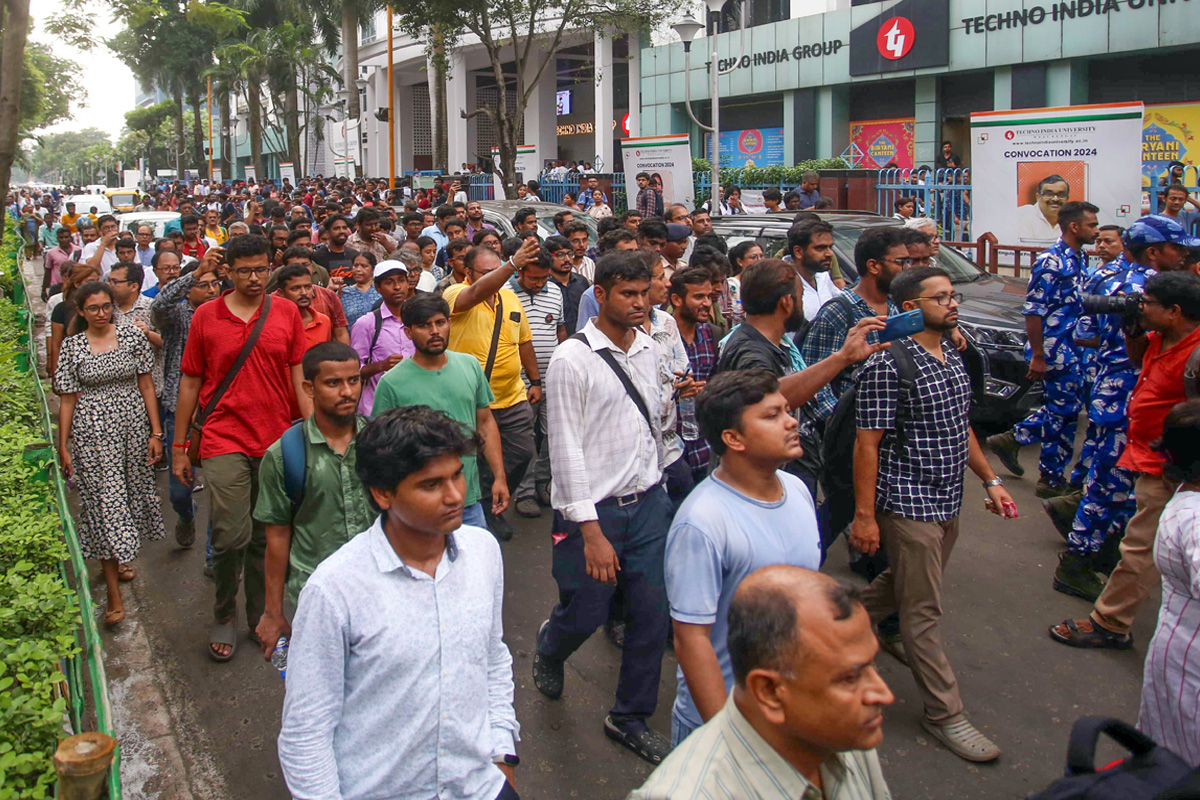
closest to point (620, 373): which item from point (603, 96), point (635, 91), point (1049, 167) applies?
point (1049, 167)

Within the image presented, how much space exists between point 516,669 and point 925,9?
22.9 meters

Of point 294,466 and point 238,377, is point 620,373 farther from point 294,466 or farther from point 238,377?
point 238,377

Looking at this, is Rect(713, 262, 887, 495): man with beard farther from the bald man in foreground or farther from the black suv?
the black suv

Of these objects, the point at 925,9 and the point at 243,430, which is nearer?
the point at 243,430

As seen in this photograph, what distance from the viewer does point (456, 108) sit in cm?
4338

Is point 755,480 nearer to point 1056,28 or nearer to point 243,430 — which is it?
point 243,430

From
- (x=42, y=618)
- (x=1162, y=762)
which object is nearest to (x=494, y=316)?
(x=42, y=618)

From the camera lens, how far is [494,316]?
6.28 metres

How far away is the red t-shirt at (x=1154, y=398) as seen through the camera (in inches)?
185

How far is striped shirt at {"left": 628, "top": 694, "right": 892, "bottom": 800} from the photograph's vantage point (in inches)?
74.4

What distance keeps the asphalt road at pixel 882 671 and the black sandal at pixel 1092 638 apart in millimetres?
51

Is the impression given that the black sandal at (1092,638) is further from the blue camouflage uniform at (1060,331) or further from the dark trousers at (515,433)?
the dark trousers at (515,433)

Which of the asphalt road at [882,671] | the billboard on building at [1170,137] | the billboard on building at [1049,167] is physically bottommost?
the asphalt road at [882,671]

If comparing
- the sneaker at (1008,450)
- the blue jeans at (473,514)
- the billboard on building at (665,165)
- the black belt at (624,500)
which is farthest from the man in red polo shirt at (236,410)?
the billboard on building at (665,165)
